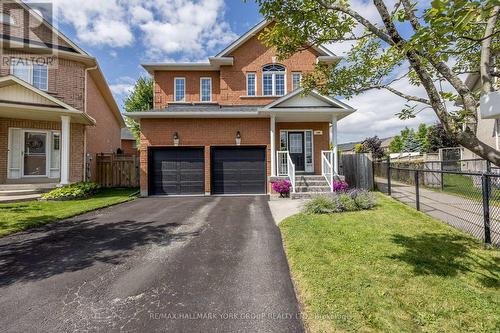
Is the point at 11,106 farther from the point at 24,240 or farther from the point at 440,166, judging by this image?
the point at 440,166

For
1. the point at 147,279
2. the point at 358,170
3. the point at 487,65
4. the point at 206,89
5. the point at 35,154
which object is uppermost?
the point at 206,89

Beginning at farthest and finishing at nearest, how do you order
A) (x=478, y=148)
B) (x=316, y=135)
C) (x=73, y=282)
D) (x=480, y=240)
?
(x=316, y=135)
(x=480, y=240)
(x=73, y=282)
(x=478, y=148)

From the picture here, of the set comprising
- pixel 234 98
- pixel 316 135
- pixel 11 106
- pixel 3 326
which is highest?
pixel 234 98

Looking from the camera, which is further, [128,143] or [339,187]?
[128,143]

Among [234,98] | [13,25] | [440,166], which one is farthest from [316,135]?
[13,25]

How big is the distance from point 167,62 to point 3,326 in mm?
13826

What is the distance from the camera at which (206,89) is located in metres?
14.5

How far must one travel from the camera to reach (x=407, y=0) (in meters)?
2.94

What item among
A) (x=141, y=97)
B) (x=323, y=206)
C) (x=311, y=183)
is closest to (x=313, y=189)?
(x=311, y=183)

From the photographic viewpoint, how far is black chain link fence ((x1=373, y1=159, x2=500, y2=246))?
15.1ft

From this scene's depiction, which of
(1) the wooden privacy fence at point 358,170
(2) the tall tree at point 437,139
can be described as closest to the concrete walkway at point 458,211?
(1) the wooden privacy fence at point 358,170

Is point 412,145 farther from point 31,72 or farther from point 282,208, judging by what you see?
point 31,72

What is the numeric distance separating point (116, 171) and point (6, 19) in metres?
9.26

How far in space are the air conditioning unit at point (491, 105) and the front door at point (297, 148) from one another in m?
10.8
